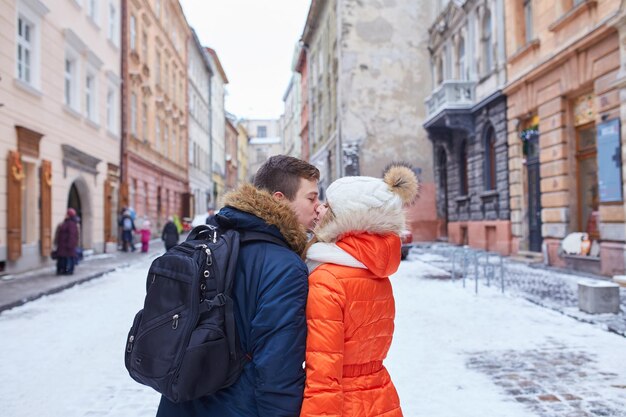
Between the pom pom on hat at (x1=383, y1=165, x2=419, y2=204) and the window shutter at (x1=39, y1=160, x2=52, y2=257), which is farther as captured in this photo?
the window shutter at (x1=39, y1=160, x2=52, y2=257)

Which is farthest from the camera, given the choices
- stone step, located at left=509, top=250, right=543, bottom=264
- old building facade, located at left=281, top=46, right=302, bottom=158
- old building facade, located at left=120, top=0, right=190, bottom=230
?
old building facade, located at left=281, top=46, right=302, bottom=158

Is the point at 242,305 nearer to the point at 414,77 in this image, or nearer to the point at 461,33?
the point at 461,33

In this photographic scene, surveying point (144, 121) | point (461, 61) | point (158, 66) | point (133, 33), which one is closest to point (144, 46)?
point (133, 33)

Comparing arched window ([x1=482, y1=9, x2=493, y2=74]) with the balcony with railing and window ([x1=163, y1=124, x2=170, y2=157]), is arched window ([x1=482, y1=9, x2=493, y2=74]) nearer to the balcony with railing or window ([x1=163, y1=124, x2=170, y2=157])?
the balcony with railing

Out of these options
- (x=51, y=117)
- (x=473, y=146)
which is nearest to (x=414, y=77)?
(x=473, y=146)

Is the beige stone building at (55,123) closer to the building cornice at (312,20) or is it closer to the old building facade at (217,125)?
the building cornice at (312,20)

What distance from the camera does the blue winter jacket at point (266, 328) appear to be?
167 centimetres

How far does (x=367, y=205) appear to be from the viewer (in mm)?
1931

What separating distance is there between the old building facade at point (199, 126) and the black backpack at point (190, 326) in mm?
39196

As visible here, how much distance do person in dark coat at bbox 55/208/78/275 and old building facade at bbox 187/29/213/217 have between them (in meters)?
26.0

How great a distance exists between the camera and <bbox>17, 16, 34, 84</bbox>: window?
14.3 meters

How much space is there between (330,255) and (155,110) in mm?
29367

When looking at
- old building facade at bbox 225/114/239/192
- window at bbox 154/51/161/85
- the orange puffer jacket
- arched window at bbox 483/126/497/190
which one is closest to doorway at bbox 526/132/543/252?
arched window at bbox 483/126/497/190

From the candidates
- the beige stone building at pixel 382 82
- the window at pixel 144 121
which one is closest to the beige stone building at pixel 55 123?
the window at pixel 144 121
